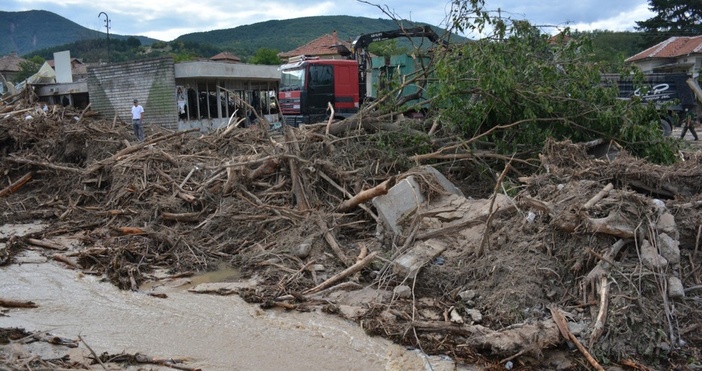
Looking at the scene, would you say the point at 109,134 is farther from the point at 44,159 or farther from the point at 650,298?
the point at 650,298

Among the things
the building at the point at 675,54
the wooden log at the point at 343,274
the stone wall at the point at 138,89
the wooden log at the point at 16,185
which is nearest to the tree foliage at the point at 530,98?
the wooden log at the point at 343,274

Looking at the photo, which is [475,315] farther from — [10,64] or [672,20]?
[10,64]

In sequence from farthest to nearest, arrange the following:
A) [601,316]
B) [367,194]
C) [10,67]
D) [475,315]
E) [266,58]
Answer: [10,67], [266,58], [367,194], [475,315], [601,316]

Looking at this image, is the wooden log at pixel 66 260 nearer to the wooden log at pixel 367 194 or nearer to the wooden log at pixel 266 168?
the wooden log at pixel 266 168

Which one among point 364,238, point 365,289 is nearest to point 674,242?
point 365,289

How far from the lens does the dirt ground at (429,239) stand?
4.99 meters

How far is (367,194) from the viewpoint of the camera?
775 cm

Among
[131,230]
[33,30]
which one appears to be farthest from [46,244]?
[33,30]

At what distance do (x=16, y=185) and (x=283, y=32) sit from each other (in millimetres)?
81911

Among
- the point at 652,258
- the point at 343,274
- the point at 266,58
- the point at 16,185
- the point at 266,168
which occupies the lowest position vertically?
the point at 343,274

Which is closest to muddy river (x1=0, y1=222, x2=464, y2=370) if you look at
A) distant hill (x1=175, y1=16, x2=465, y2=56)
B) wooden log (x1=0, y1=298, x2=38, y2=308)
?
wooden log (x1=0, y1=298, x2=38, y2=308)

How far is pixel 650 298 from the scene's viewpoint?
5070mm

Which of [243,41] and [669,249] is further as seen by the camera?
[243,41]

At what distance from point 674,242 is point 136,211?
24.6 ft
